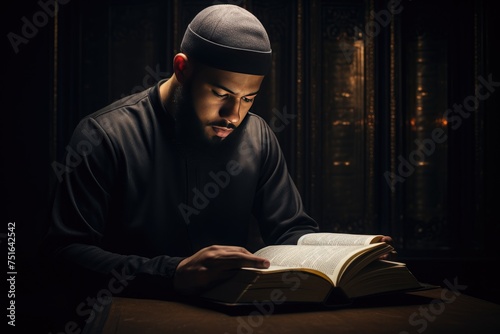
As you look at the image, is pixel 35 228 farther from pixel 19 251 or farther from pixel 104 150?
pixel 104 150

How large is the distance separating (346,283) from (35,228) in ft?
9.54

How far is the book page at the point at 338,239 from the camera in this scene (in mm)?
1738

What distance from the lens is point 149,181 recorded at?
2.05 m

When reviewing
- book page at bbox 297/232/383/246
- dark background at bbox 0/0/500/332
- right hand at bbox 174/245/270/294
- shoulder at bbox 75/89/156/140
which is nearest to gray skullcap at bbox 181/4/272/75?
shoulder at bbox 75/89/156/140

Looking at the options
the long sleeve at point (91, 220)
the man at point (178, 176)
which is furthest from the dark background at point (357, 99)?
the long sleeve at point (91, 220)

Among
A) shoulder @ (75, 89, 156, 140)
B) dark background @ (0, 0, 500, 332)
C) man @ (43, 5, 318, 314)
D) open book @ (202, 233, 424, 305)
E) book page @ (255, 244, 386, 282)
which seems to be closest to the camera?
open book @ (202, 233, 424, 305)

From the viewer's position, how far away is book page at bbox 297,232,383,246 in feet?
5.70

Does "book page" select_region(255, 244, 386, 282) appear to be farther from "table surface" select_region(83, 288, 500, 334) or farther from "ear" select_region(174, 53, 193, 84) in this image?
"ear" select_region(174, 53, 193, 84)

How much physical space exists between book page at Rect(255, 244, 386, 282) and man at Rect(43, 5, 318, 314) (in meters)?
0.26

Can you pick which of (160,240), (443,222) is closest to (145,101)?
(160,240)

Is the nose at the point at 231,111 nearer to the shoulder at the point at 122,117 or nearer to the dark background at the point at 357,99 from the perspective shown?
the shoulder at the point at 122,117

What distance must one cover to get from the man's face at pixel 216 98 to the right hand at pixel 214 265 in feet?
2.08

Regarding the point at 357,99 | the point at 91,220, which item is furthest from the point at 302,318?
the point at 357,99

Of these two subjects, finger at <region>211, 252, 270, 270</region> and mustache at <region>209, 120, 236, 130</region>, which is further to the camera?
mustache at <region>209, 120, 236, 130</region>
